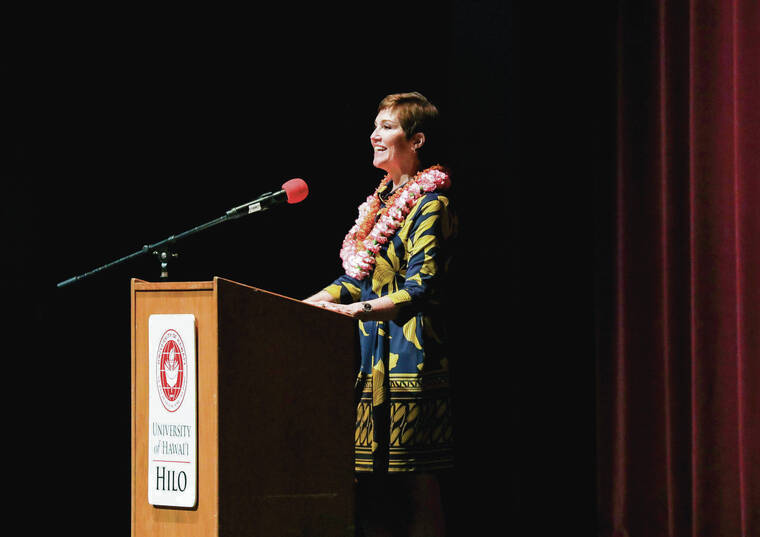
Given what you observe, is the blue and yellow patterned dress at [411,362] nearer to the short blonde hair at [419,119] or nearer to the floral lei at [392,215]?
the floral lei at [392,215]

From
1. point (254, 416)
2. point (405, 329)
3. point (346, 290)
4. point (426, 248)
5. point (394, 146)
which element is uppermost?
point (394, 146)

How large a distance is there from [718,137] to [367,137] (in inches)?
49.4

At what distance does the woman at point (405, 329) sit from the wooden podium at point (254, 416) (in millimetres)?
378

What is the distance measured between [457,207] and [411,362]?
0.83m

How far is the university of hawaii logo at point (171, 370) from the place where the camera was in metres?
1.67

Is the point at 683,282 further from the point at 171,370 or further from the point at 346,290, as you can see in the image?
the point at 171,370

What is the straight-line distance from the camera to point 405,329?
7.78ft

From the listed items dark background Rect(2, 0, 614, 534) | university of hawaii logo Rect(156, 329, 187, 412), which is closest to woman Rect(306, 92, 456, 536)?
dark background Rect(2, 0, 614, 534)

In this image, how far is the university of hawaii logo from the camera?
A: 167 centimetres

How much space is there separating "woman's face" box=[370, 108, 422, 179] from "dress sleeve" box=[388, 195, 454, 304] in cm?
17

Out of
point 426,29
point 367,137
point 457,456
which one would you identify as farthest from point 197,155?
point 457,456

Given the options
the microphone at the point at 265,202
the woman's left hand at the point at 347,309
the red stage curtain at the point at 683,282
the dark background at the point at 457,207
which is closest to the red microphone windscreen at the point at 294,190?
the microphone at the point at 265,202

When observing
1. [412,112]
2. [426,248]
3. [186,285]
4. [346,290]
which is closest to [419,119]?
[412,112]

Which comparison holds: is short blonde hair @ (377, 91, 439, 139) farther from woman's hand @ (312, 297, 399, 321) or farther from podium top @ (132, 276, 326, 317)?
podium top @ (132, 276, 326, 317)
